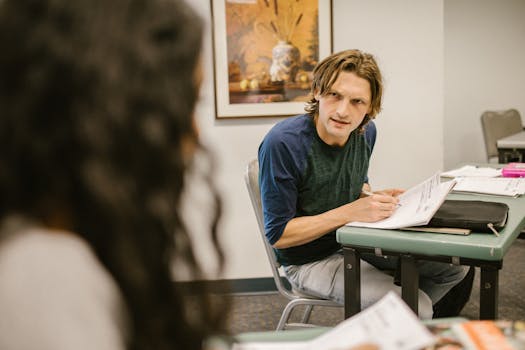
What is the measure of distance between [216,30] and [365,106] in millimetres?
1222

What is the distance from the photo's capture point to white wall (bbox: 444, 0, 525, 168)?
538cm

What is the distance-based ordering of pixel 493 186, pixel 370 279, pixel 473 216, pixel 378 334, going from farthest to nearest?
pixel 493 186, pixel 370 279, pixel 473 216, pixel 378 334

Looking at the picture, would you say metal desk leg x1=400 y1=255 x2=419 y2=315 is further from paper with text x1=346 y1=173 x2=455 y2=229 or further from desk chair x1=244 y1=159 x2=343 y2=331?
desk chair x1=244 y1=159 x2=343 y2=331

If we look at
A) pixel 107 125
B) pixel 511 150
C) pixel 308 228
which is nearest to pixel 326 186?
pixel 308 228

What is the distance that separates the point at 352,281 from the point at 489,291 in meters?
0.37

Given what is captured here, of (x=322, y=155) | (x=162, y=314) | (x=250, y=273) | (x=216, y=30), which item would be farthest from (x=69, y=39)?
(x=250, y=273)

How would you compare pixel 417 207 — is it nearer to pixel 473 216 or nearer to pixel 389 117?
pixel 473 216

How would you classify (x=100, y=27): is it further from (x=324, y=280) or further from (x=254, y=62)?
(x=254, y=62)

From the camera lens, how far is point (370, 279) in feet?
5.72

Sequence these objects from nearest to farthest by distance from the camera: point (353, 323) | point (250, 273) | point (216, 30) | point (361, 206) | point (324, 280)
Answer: point (353, 323), point (361, 206), point (324, 280), point (216, 30), point (250, 273)

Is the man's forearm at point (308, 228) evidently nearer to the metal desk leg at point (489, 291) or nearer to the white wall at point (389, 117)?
the metal desk leg at point (489, 291)

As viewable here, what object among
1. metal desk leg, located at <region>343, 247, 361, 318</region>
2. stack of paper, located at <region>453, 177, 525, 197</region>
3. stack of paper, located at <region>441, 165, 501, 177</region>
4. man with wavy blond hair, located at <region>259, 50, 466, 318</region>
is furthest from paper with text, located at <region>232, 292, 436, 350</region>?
stack of paper, located at <region>441, 165, 501, 177</region>

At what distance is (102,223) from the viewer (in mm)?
609

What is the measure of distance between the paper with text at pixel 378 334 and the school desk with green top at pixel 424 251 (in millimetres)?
543
